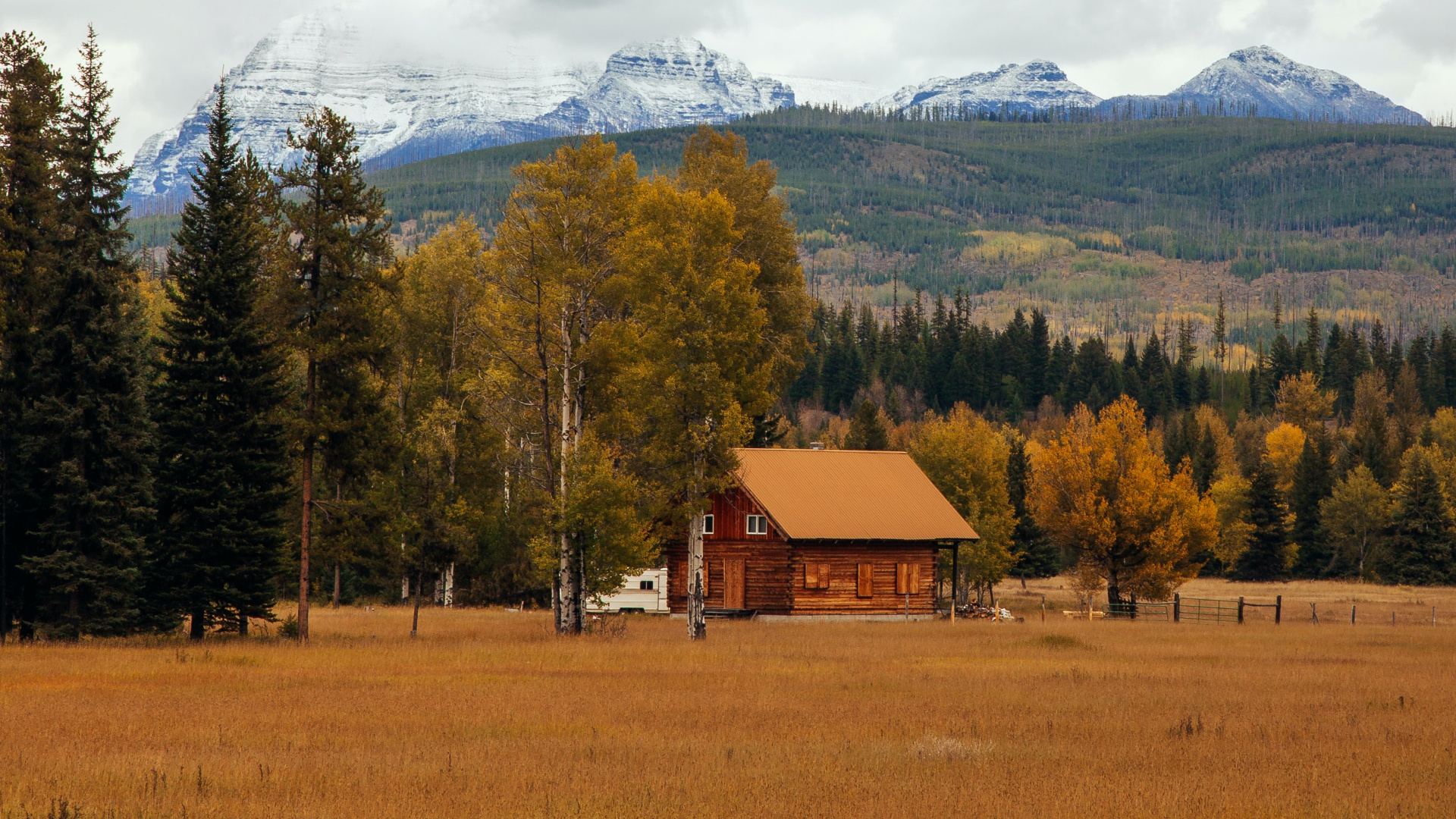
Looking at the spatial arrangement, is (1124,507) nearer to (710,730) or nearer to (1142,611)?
(1142,611)

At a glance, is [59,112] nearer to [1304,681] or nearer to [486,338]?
[486,338]

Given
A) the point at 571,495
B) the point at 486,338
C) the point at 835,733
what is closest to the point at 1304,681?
the point at 835,733

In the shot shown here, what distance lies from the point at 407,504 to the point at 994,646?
67.3 feet

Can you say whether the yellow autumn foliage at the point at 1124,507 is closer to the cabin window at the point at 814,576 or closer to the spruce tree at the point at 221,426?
the cabin window at the point at 814,576

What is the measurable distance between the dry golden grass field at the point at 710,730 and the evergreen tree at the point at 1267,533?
206 ft

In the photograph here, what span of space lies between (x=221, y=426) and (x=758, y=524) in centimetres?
2255

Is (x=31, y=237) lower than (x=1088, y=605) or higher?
higher

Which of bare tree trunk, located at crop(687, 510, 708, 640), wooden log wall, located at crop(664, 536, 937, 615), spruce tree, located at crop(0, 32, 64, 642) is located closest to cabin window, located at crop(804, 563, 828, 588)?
wooden log wall, located at crop(664, 536, 937, 615)

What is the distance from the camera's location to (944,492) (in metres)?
64.8

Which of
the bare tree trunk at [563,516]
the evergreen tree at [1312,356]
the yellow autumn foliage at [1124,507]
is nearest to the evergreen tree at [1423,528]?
the yellow autumn foliage at [1124,507]

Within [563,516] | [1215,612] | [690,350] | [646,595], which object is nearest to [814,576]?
[646,595]

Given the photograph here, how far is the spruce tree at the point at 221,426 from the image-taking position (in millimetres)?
33875

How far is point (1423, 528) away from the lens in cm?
8962

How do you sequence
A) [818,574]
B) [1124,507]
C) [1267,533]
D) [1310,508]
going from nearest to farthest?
[818,574]
[1124,507]
[1267,533]
[1310,508]
